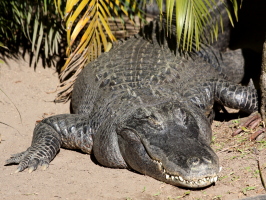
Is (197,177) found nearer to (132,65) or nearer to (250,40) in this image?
(132,65)

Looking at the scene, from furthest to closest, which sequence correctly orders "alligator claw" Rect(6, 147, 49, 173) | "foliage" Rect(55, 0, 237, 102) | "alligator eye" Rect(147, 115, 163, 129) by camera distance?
"foliage" Rect(55, 0, 237, 102) < "alligator claw" Rect(6, 147, 49, 173) < "alligator eye" Rect(147, 115, 163, 129)

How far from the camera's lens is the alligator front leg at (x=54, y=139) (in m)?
4.89

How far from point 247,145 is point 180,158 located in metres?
1.12

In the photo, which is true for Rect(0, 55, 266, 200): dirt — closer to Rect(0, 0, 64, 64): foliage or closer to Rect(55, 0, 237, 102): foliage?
Rect(55, 0, 237, 102): foliage

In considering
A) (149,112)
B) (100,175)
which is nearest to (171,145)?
(149,112)

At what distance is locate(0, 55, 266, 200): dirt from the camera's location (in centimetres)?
397

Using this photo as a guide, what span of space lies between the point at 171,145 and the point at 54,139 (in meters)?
1.64

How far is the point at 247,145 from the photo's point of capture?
15.6 ft

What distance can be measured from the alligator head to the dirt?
0.46 feet

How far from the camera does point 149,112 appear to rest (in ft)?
15.4

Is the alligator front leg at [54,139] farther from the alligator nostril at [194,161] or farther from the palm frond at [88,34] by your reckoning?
the alligator nostril at [194,161]

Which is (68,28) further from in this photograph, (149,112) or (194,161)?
(194,161)

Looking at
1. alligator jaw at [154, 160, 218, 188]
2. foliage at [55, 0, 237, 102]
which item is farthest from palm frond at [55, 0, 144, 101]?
alligator jaw at [154, 160, 218, 188]

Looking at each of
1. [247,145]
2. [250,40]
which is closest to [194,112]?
[247,145]
